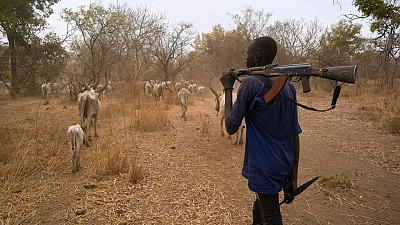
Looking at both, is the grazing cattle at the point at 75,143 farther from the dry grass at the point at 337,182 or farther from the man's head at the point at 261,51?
the dry grass at the point at 337,182

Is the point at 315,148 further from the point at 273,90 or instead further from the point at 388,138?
the point at 273,90

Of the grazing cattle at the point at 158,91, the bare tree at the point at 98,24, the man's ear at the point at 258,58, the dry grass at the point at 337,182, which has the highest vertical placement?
the bare tree at the point at 98,24

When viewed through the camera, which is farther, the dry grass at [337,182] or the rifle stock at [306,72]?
the dry grass at [337,182]

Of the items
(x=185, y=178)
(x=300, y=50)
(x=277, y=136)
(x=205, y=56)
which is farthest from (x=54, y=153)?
(x=205, y=56)

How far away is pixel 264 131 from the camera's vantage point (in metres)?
2.39

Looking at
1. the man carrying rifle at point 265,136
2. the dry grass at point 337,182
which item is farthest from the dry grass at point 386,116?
the man carrying rifle at point 265,136

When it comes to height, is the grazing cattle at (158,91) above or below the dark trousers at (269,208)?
above

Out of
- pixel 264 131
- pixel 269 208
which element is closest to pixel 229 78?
pixel 264 131

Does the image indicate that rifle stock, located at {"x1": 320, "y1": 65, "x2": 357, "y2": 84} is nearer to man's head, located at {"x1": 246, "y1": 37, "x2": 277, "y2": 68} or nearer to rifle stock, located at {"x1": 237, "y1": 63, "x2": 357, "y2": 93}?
rifle stock, located at {"x1": 237, "y1": 63, "x2": 357, "y2": 93}

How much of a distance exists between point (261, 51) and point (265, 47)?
43mm

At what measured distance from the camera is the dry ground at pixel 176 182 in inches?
168

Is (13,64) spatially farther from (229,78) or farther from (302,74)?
(302,74)

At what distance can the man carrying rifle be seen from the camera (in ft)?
7.68

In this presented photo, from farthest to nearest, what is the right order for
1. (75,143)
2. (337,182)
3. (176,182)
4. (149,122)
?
1. (149,122)
2. (75,143)
3. (176,182)
4. (337,182)
